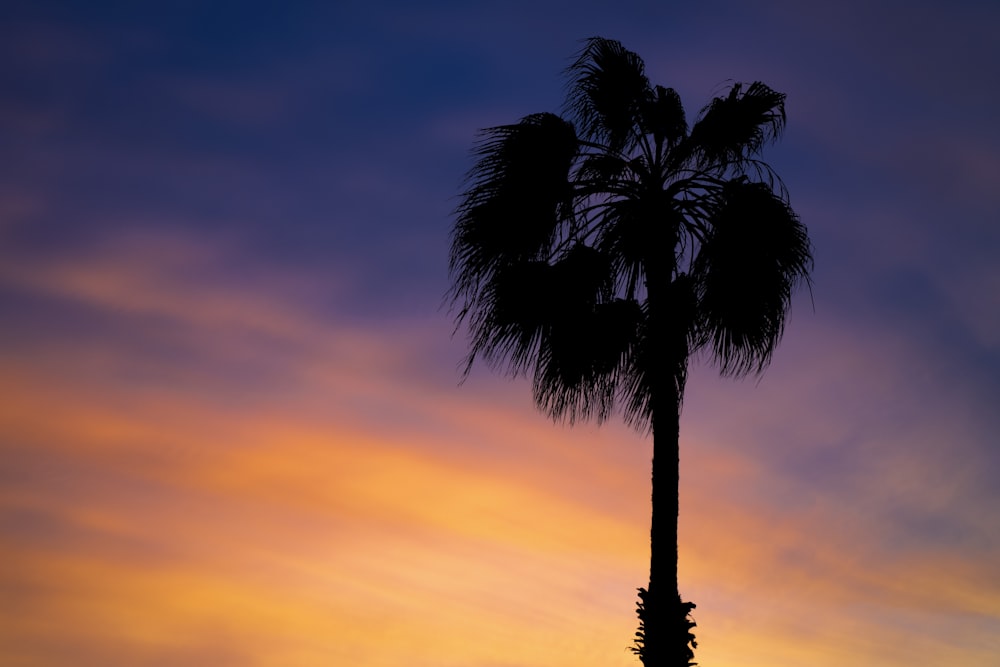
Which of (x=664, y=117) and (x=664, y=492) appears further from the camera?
(x=664, y=117)

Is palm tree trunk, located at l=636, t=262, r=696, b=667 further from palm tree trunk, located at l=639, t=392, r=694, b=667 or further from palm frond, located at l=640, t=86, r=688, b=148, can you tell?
palm frond, located at l=640, t=86, r=688, b=148

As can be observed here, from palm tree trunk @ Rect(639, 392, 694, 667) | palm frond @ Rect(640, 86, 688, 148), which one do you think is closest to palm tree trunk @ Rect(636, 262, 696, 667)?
palm tree trunk @ Rect(639, 392, 694, 667)

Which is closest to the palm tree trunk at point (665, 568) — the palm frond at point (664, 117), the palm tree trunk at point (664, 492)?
the palm tree trunk at point (664, 492)

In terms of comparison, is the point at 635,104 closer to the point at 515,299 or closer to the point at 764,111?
the point at 764,111

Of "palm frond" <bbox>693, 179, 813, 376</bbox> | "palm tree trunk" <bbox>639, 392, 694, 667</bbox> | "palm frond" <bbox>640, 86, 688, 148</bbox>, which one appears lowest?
"palm tree trunk" <bbox>639, 392, 694, 667</bbox>

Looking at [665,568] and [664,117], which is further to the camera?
[664,117]

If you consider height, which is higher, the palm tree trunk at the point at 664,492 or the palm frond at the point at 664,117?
the palm frond at the point at 664,117

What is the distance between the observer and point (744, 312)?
14.7 m

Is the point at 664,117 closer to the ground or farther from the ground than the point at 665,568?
farther from the ground

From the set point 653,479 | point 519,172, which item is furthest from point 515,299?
Answer: point 653,479

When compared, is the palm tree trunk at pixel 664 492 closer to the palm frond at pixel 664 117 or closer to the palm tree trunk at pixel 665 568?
the palm tree trunk at pixel 665 568

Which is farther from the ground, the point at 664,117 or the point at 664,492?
the point at 664,117

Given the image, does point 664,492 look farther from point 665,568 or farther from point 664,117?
point 664,117

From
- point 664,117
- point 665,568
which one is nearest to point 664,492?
point 665,568
